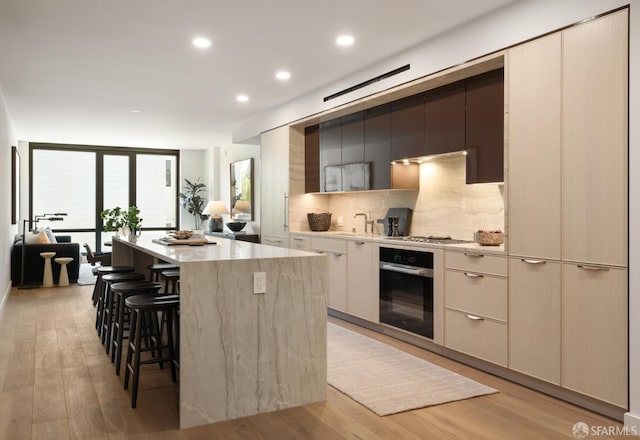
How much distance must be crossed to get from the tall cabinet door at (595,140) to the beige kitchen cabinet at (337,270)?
2.57 m

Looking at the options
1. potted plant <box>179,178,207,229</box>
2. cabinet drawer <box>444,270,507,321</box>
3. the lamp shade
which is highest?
potted plant <box>179,178,207,229</box>

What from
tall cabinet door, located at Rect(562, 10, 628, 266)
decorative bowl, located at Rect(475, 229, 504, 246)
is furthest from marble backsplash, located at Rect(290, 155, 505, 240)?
tall cabinet door, located at Rect(562, 10, 628, 266)

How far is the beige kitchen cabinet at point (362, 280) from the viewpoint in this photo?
15.8ft

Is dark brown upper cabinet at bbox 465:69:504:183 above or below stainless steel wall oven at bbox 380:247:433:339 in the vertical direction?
above

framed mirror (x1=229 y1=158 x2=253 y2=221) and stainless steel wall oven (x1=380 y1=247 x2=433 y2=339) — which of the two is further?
framed mirror (x1=229 y1=158 x2=253 y2=221)

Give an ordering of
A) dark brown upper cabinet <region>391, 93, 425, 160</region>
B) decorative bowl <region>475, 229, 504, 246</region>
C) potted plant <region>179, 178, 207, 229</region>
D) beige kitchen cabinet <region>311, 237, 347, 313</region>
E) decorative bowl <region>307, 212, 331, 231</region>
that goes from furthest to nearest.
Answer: potted plant <region>179, 178, 207, 229</region> < decorative bowl <region>307, 212, 331, 231</region> < beige kitchen cabinet <region>311, 237, 347, 313</region> < dark brown upper cabinet <region>391, 93, 425, 160</region> < decorative bowl <region>475, 229, 504, 246</region>

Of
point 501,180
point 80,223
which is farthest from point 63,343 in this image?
point 80,223

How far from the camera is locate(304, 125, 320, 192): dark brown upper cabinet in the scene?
6.31m

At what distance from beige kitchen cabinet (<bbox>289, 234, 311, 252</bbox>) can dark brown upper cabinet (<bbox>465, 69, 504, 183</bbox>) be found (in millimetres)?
2412

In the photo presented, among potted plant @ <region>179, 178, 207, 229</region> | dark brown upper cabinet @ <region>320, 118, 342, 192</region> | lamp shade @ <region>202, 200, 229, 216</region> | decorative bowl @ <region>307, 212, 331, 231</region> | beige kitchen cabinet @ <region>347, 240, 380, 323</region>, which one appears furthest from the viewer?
potted plant @ <region>179, 178, 207, 229</region>

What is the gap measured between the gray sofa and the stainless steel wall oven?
17.8 feet

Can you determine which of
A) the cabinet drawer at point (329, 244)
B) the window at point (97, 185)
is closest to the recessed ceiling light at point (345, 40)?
the cabinet drawer at point (329, 244)

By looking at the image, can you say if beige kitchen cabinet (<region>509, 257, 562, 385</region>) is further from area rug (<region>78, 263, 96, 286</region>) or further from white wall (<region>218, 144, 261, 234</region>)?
area rug (<region>78, 263, 96, 286</region>)

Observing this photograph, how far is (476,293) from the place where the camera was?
3678 mm
